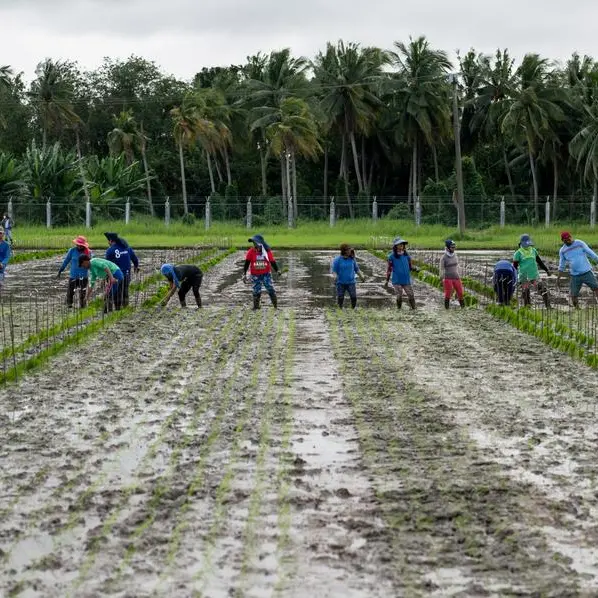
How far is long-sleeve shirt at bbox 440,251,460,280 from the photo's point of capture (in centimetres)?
1862

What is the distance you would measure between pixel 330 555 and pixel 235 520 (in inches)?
30.5

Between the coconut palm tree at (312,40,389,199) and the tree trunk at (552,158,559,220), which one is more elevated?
the coconut palm tree at (312,40,389,199)

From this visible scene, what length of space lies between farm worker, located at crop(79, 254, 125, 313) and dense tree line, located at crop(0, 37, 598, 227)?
38414 millimetres

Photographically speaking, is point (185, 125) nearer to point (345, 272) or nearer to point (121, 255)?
point (121, 255)

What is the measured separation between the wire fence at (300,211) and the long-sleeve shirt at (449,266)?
37.4 meters

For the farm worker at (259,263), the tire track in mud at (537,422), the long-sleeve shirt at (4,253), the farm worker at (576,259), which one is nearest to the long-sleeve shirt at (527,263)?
the farm worker at (576,259)

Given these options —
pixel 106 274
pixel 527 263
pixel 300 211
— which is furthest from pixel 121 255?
pixel 300 211

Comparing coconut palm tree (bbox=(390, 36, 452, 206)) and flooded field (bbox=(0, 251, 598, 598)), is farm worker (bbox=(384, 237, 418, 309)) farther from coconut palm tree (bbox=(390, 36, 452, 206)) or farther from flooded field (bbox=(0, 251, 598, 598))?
coconut palm tree (bbox=(390, 36, 452, 206))

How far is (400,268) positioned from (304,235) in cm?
3530

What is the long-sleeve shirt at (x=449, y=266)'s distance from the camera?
1862cm

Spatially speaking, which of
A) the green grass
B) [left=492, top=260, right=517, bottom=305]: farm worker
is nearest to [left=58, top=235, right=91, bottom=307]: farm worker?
[left=492, top=260, right=517, bottom=305]: farm worker

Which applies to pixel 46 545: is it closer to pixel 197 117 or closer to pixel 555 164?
pixel 197 117

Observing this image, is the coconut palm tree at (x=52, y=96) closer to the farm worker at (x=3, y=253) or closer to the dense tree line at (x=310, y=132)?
the dense tree line at (x=310, y=132)

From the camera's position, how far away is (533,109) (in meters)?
59.2
